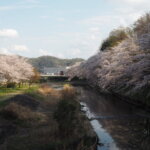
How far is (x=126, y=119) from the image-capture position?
25.8m

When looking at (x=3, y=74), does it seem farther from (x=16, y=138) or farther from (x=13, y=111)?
(x=16, y=138)

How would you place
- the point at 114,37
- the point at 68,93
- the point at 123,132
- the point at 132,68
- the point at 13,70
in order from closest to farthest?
the point at 123,132
the point at 132,68
the point at 68,93
the point at 13,70
the point at 114,37

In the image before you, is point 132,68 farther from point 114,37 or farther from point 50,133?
point 114,37

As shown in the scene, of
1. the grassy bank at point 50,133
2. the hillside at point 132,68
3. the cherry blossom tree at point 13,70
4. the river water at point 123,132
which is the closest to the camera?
the grassy bank at point 50,133

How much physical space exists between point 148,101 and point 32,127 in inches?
606

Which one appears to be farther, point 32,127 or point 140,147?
point 32,127

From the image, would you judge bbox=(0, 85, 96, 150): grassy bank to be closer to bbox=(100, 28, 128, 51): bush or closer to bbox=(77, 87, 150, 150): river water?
bbox=(77, 87, 150, 150): river water

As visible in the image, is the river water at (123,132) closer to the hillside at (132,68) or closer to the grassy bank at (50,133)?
the grassy bank at (50,133)

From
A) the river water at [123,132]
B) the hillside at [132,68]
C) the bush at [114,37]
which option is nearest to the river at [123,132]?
the river water at [123,132]

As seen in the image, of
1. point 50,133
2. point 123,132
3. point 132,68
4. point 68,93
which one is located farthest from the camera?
point 68,93

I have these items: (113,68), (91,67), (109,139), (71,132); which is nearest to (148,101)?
(113,68)

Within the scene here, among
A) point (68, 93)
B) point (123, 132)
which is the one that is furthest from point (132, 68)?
point (68, 93)

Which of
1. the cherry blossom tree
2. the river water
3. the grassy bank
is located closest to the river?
the river water

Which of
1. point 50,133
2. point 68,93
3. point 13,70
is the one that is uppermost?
point 13,70
